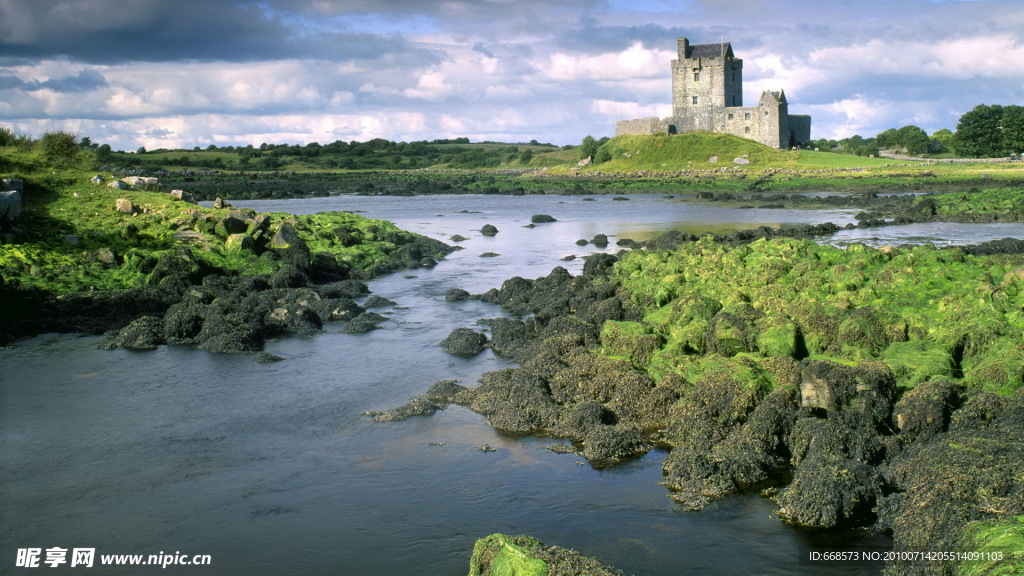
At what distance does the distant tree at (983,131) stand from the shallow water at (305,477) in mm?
81568

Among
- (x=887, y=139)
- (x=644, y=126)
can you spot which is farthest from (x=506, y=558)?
(x=887, y=139)

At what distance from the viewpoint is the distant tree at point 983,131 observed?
79188mm

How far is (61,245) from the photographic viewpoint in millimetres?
20719

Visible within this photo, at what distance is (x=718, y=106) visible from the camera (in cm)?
8794

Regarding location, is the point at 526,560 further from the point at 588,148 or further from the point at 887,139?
the point at 887,139

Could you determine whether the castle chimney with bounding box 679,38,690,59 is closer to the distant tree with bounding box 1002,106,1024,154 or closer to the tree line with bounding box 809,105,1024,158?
the tree line with bounding box 809,105,1024,158

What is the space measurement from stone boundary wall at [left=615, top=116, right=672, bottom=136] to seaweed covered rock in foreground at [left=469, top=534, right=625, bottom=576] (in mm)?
87123

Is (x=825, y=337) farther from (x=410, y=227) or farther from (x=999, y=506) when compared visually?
(x=410, y=227)

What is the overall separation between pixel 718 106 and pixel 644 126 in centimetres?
882

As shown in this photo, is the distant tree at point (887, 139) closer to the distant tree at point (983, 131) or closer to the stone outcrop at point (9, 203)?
the distant tree at point (983, 131)

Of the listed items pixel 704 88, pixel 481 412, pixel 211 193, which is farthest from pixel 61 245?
pixel 704 88

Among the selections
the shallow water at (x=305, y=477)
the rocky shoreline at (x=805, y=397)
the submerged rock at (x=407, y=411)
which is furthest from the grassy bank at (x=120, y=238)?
the submerged rock at (x=407, y=411)

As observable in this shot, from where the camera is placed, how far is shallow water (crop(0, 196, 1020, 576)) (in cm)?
805

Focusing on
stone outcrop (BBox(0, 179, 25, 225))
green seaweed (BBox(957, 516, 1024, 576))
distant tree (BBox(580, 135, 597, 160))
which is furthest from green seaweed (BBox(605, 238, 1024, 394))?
distant tree (BBox(580, 135, 597, 160))
